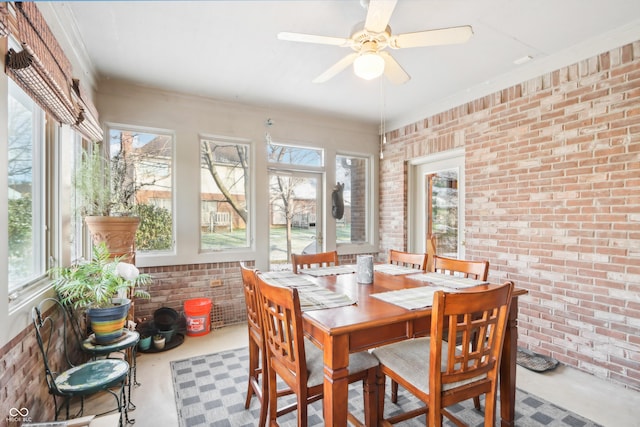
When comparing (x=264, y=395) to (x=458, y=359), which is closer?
(x=458, y=359)

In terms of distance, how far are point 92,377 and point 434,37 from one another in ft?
8.94

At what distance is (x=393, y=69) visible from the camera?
2346 mm

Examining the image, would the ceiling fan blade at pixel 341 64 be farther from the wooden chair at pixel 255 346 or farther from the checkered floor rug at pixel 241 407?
the checkered floor rug at pixel 241 407

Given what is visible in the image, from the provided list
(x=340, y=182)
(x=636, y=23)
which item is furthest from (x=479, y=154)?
(x=340, y=182)

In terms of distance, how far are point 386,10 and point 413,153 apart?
2833 millimetres

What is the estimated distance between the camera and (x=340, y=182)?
187 inches

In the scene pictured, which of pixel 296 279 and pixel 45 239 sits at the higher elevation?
pixel 45 239

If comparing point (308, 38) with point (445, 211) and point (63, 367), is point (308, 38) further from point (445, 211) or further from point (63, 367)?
point (445, 211)

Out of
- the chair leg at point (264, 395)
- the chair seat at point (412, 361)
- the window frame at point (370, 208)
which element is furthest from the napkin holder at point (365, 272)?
the window frame at point (370, 208)

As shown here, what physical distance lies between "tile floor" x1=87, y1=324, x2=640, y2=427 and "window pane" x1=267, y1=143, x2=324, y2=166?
2494mm

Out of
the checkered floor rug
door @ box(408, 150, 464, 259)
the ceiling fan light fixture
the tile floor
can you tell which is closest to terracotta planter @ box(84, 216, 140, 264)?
the tile floor

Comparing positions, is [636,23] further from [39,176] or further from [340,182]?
[39,176]

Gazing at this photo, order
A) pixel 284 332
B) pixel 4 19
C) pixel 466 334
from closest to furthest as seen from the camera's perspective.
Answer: pixel 4 19, pixel 466 334, pixel 284 332

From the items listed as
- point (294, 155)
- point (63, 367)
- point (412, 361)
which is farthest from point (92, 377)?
point (294, 155)
